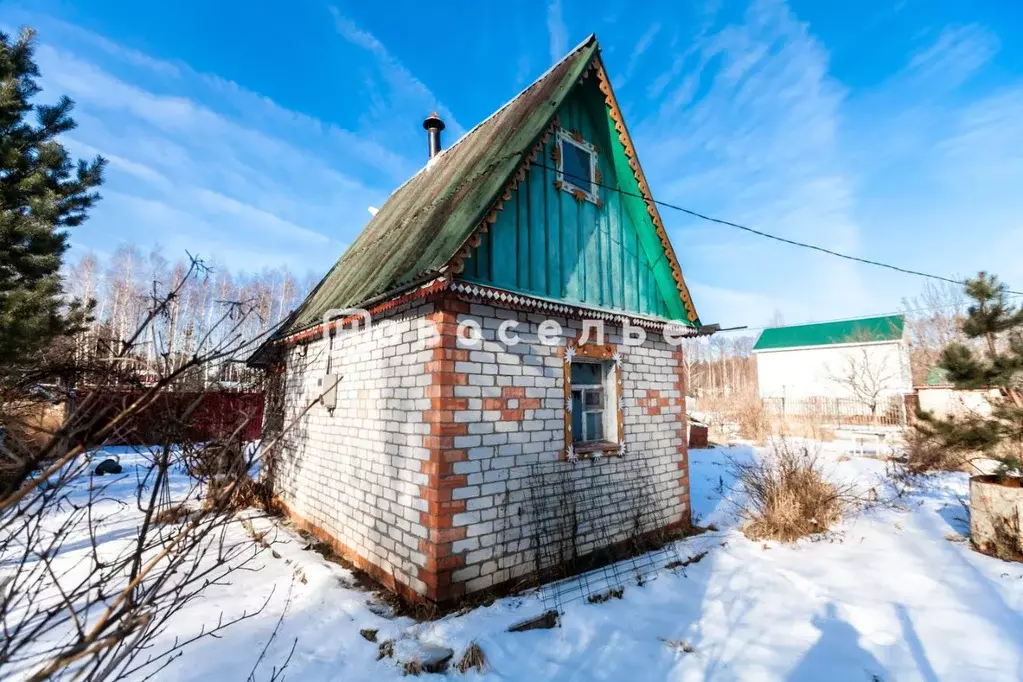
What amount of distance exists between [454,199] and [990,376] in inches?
307

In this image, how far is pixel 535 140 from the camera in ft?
18.7

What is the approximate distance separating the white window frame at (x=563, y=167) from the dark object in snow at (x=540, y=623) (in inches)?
196

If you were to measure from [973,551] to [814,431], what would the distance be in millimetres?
11005

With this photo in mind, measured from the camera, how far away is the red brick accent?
4.71m

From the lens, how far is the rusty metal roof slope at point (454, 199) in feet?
17.3

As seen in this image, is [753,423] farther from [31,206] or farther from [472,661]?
[31,206]

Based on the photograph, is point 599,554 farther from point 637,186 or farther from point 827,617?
point 637,186

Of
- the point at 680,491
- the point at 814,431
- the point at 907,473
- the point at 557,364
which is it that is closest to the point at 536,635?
the point at 557,364

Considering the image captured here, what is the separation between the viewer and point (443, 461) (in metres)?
4.78

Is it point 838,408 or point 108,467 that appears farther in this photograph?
point 838,408

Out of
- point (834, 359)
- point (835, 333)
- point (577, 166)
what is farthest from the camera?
point (835, 333)

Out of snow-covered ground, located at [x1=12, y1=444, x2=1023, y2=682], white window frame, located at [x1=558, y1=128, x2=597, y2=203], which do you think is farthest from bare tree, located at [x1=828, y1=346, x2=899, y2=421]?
white window frame, located at [x1=558, y1=128, x2=597, y2=203]

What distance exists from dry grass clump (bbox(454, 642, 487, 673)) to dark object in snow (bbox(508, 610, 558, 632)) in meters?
0.53

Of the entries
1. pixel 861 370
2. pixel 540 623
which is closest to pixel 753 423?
pixel 861 370
